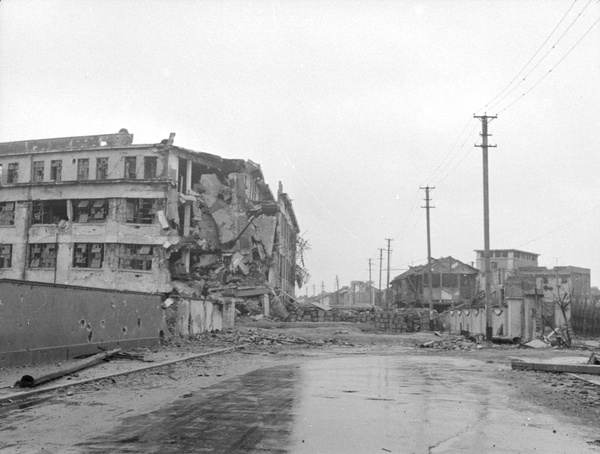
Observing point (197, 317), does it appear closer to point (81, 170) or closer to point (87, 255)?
point (87, 255)

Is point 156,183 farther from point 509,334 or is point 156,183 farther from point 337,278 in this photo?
point 337,278

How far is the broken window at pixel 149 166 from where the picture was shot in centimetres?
4471

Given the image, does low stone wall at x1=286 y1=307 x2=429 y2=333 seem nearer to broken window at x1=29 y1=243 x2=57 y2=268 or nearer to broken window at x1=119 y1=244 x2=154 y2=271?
broken window at x1=119 y1=244 x2=154 y2=271

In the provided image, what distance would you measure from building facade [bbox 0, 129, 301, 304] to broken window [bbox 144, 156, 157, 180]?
73mm

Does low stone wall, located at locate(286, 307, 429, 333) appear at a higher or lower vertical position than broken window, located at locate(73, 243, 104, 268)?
lower

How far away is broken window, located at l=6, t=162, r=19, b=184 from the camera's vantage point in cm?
4891

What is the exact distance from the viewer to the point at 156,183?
43594mm

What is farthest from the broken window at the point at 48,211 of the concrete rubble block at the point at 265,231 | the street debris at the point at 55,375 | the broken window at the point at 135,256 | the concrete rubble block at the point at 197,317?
the street debris at the point at 55,375

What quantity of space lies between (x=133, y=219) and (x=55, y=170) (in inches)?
340

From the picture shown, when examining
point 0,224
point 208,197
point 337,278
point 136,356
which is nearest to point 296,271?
point 208,197

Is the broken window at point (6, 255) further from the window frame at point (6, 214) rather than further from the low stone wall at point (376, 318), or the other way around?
the low stone wall at point (376, 318)

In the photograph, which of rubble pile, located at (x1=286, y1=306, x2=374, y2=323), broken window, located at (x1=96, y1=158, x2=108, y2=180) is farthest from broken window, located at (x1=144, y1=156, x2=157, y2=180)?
rubble pile, located at (x1=286, y1=306, x2=374, y2=323)

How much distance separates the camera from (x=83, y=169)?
153ft

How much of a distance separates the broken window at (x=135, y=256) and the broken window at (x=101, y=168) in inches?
227
